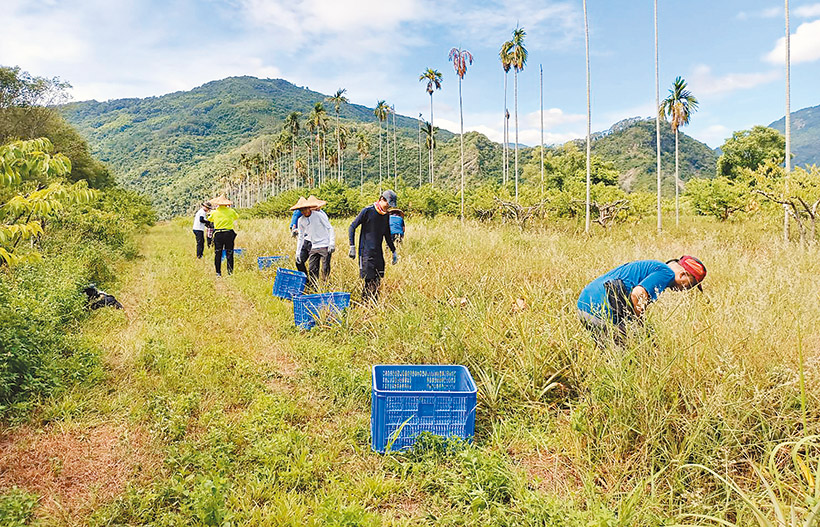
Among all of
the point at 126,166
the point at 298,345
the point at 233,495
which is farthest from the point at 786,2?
the point at 126,166

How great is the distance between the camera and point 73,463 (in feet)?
9.66

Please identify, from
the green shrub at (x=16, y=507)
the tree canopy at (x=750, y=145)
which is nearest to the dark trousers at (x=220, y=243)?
the green shrub at (x=16, y=507)

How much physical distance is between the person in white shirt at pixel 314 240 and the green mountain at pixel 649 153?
8188 centimetres

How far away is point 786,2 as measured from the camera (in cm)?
1703

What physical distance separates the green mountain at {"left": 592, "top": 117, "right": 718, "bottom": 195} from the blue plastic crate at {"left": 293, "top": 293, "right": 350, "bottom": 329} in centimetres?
8312

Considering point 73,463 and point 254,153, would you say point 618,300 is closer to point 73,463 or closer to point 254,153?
point 73,463

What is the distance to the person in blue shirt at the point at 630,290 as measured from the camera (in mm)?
3596

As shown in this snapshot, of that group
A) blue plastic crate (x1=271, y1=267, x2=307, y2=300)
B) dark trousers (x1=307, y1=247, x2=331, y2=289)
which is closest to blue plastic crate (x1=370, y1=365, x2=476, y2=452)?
blue plastic crate (x1=271, y1=267, x2=307, y2=300)

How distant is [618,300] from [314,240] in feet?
15.3

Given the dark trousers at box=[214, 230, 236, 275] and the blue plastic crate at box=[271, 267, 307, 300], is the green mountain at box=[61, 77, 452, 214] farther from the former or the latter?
the blue plastic crate at box=[271, 267, 307, 300]

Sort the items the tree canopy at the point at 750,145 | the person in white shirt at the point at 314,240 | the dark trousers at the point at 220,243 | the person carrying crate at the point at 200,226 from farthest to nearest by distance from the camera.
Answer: the tree canopy at the point at 750,145
the person carrying crate at the point at 200,226
the dark trousers at the point at 220,243
the person in white shirt at the point at 314,240

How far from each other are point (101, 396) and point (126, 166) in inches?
6162

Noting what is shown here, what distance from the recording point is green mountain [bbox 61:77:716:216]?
83688 millimetres

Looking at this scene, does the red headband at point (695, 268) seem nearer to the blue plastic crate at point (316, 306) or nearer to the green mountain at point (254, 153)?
the blue plastic crate at point (316, 306)
